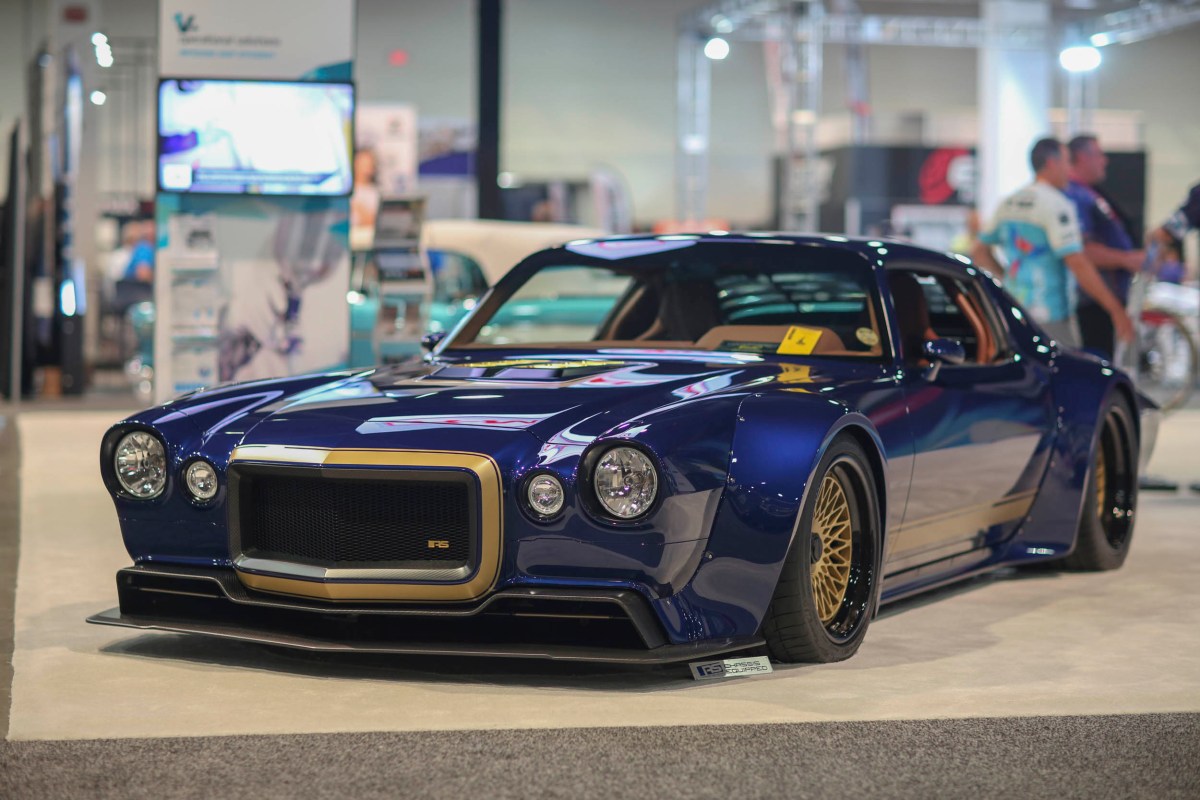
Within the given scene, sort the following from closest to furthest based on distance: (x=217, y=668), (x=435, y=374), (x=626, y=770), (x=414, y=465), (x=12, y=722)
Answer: (x=626, y=770) < (x=12, y=722) < (x=414, y=465) < (x=217, y=668) < (x=435, y=374)

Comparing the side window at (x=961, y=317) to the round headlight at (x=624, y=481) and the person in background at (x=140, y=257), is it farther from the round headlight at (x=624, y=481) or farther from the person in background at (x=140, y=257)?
the person in background at (x=140, y=257)

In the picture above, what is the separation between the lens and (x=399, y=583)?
414 centimetres

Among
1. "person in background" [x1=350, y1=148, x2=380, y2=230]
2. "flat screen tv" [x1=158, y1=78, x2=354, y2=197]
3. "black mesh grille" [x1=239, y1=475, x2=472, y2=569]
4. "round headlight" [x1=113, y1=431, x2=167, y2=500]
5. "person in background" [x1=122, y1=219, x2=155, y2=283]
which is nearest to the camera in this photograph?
"black mesh grille" [x1=239, y1=475, x2=472, y2=569]

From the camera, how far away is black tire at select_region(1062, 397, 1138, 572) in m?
6.39

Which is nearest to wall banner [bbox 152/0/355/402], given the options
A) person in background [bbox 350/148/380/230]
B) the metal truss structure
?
the metal truss structure

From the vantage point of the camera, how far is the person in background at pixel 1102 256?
346 inches

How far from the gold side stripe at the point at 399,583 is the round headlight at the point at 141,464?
323mm

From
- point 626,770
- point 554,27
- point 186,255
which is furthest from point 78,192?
point 626,770

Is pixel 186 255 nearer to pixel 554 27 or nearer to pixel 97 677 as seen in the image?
pixel 97 677

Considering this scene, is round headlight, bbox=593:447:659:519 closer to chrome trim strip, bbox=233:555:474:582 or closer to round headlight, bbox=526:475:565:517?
round headlight, bbox=526:475:565:517

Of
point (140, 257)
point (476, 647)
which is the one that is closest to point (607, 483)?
point (476, 647)

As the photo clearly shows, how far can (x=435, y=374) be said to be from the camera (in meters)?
5.03

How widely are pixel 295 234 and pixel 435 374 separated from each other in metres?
3.92

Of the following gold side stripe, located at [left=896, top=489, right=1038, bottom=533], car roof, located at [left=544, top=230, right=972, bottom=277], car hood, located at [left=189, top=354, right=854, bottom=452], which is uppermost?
car roof, located at [left=544, top=230, right=972, bottom=277]
